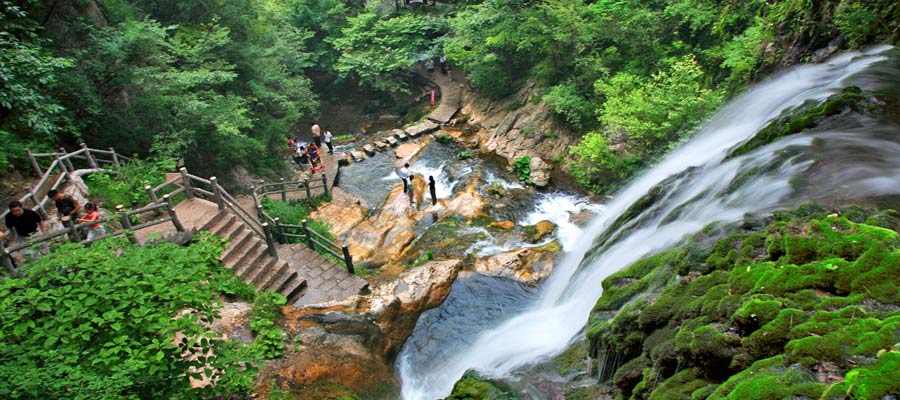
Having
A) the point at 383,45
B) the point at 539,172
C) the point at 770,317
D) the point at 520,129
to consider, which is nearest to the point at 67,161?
the point at 539,172

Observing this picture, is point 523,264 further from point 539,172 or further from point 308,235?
point 539,172

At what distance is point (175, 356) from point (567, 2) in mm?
18153

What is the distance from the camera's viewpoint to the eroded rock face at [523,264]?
39.2 ft

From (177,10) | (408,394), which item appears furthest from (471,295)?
(177,10)

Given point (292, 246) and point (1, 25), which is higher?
point (1, 25)

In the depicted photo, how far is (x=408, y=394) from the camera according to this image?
8875 mm

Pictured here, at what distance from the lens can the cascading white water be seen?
6598mm

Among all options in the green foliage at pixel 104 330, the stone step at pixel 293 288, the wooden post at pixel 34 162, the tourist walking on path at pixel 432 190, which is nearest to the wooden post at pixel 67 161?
the wooden post at pixel 34 162

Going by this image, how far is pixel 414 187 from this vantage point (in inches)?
688

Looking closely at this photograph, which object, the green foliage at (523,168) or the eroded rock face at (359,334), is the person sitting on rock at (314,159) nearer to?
the green foliage at (523,168)

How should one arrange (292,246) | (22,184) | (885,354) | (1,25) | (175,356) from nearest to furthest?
(885,354)
(175,356)
(1,25)
(22,184)
(292,246)

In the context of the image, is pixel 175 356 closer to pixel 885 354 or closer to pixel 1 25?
pixel 885 354

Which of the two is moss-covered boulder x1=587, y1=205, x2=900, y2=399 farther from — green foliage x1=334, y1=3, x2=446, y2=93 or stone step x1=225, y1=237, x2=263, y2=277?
green foliage x1=334, y1=3, x2=446, y2=93

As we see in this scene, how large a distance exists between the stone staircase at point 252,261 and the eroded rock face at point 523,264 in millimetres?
4918
